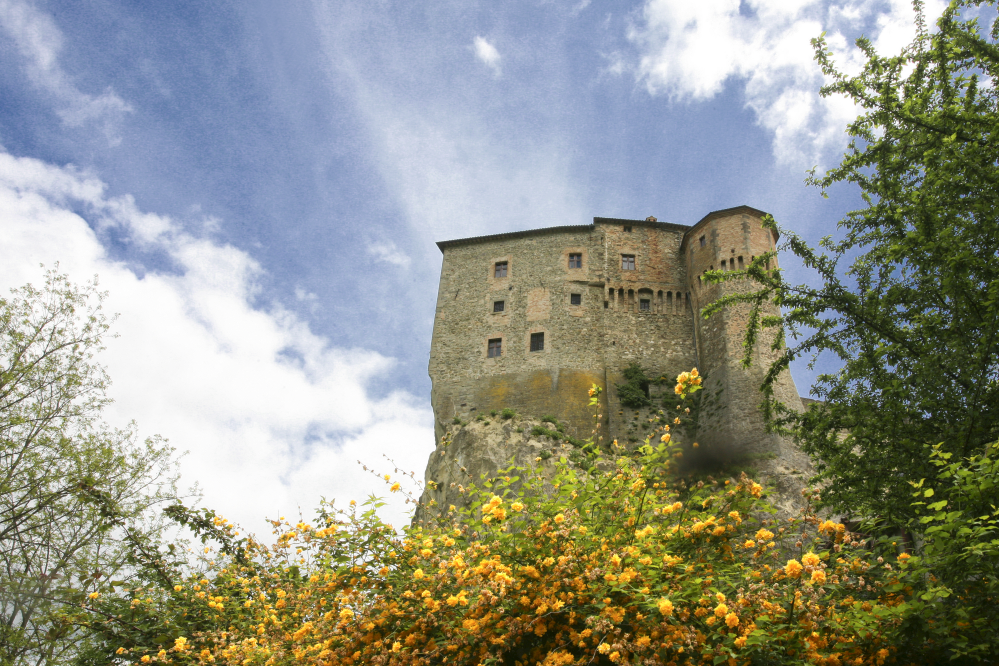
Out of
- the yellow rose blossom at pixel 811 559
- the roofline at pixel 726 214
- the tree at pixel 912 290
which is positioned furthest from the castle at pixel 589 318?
the yellow rose blossom at pixel 811 559

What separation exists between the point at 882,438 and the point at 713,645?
5930mm

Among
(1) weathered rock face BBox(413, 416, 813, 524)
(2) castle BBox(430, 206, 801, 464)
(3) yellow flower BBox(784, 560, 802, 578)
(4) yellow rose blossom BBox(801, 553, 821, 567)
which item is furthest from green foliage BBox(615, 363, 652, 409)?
(4) yellow rose blossom BBox(801, 553, 821, 567)

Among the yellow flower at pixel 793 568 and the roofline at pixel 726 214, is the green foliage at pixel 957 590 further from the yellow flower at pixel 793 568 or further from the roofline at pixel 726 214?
the roofline at pixel 726 214

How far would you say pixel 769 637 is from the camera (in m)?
3.76

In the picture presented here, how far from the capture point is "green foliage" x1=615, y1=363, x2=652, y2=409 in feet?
86.9

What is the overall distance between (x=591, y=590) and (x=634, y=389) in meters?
23.1

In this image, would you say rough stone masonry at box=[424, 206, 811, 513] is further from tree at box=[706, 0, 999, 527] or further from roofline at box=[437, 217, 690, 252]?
tree at box=[706, 0, 999, 527]

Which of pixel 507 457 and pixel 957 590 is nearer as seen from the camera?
pixel 957 590

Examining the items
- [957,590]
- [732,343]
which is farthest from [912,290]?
[732,343]

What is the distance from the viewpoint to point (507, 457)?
24.1 m

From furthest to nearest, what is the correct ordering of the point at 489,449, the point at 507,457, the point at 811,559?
the point at 489,449, the point at 507,457, the point at 811,559

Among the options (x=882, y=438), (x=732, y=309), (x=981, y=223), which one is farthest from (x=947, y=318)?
(x=732, y=309)

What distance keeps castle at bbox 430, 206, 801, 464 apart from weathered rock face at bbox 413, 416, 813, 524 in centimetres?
108

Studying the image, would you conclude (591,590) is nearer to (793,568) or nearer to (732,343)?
(793,568)
